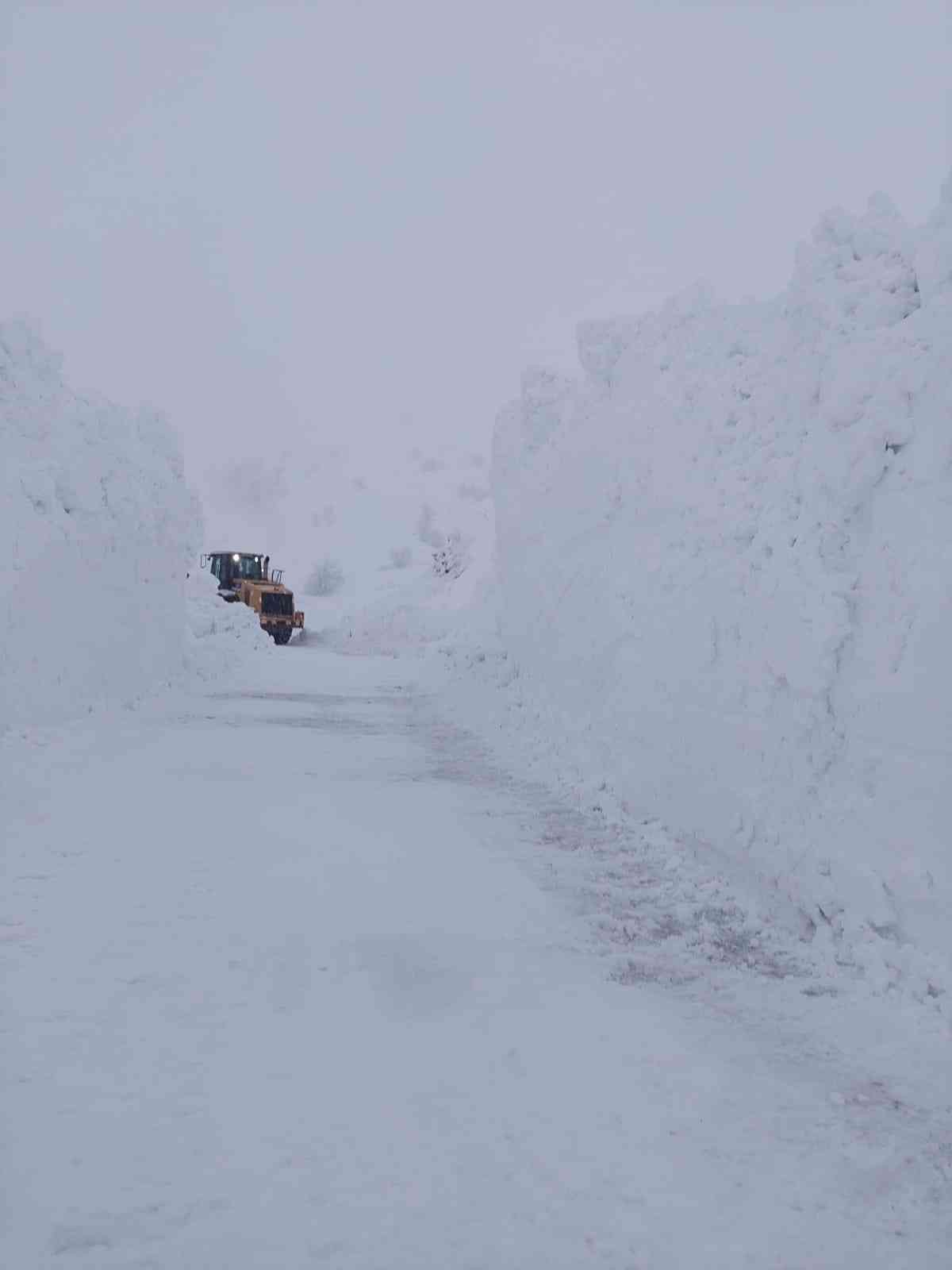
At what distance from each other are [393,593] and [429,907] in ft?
147

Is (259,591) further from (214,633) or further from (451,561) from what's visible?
(451,561)

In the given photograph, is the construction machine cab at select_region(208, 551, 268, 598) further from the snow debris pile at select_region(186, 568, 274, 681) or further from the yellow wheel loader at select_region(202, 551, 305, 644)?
the snow debris pile at select_region(186, 568, 274, 681)

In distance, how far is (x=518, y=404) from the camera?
18.0 metres

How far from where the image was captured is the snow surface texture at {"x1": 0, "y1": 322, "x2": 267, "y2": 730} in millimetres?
11328

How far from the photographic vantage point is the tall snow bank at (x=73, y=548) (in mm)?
11281

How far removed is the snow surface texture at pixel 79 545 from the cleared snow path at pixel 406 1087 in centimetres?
564

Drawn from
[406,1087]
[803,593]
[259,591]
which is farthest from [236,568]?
[406,1087]

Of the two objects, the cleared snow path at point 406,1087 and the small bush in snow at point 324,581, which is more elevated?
the cleared snow path at point 406,1087

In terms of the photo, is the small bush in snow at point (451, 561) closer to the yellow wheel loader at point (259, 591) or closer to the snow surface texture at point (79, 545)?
the yellow wheel loader at point (259, 591)

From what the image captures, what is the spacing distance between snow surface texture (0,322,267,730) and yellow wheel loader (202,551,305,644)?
2036 centimetres

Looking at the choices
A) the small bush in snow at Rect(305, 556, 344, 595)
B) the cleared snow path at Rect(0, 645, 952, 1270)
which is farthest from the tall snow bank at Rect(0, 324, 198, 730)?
the small bush in snow at Rect(305, 556, 344, 595)

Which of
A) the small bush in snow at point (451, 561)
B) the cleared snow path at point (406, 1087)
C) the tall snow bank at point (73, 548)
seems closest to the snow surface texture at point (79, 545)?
the tall snow bank at point (73, 548)

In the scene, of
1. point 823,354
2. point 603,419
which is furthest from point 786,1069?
point 603,419

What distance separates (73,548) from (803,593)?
989cm
